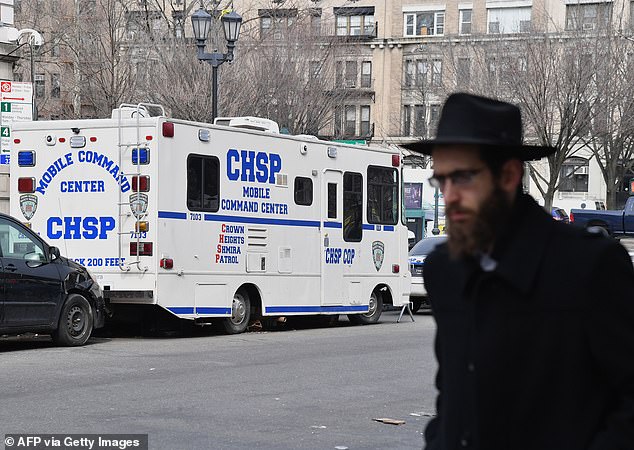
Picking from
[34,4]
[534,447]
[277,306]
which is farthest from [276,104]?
[534,447]

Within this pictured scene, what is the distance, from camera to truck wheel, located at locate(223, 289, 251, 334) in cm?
1856

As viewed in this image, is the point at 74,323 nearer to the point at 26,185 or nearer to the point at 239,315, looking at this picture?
the point at 26,185

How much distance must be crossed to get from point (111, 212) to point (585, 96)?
95.2 feet

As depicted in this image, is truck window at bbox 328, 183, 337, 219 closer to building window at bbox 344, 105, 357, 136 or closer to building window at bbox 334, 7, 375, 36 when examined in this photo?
building window at bbox 344, 105, 357, 136

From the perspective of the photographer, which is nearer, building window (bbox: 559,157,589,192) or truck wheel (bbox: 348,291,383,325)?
truck wheel (bbox: 348,291,383,325)

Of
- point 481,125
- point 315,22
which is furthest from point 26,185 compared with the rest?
point 315,22

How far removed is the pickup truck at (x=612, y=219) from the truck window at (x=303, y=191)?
1996 centimetres

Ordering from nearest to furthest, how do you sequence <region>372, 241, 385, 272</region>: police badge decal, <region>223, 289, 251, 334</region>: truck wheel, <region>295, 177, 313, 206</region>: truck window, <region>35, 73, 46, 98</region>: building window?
<region>223, 289, 251, 334</region>: truck wheel
<region>295, 177, 313, 206</region>: truck window
<region>372, 241, 385, 272</region>: police badge decal
<region>35, 73, 46, 98</region>: building window

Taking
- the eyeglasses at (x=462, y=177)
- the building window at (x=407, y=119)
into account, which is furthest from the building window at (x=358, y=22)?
the eyeglasses at (x=462, y=177)

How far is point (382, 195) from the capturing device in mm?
21750

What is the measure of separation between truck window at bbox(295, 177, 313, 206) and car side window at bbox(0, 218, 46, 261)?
539 centimetres

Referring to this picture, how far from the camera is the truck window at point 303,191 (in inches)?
774

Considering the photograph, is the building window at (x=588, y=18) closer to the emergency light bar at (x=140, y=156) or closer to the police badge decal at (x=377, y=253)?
the police badge decal at (x=377, y=253)

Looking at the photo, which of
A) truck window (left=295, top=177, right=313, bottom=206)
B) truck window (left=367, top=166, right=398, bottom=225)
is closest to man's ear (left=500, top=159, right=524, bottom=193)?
truck window (left=295, top=177, right=313, bottom=206)
